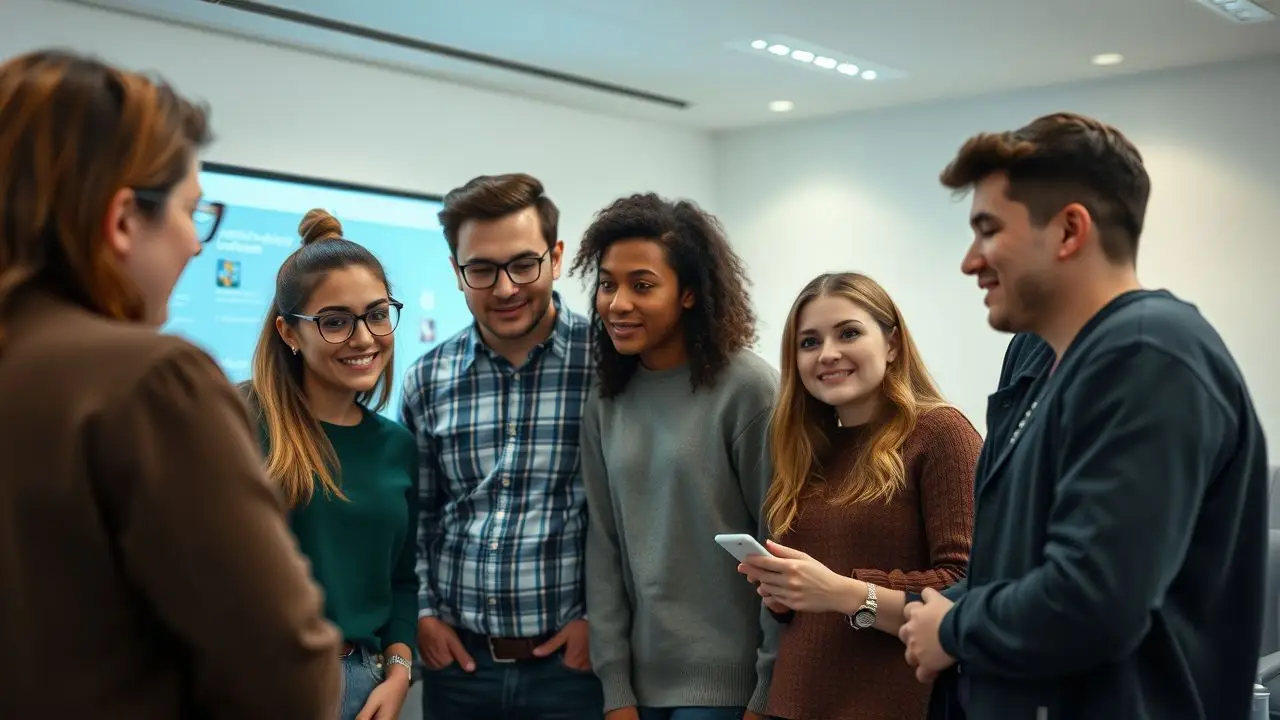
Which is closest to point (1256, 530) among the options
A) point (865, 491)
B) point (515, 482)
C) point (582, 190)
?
point (865, 491)

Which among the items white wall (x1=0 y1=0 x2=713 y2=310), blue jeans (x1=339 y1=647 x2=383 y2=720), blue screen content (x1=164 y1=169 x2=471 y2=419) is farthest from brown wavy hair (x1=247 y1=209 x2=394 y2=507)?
white wall (x1=0 y1=0 x2=713 y2=310)

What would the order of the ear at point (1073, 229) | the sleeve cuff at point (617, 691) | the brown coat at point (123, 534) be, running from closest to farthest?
the brown coat at point (123, 534) < the ear at point (1073, 229) < the sleeve cuff at point (617, 691)

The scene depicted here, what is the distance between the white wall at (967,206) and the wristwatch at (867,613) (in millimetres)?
4511

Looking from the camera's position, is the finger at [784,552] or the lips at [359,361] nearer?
the finger at [784,552]

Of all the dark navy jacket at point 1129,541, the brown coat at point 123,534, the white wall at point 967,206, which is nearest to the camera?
the brown coat at point 123,534

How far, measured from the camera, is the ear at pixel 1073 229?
4.60 feet

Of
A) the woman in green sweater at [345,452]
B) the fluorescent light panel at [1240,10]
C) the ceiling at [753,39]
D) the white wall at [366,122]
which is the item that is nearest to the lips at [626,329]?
the woman in green sweater at [345,452]

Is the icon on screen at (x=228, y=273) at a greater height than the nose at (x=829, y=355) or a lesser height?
greater

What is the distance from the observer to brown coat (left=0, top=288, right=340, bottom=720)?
0.87m

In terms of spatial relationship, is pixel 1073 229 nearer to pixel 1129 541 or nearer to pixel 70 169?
pixel 1129 541

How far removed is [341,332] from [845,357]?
Answer: 90 centimetres

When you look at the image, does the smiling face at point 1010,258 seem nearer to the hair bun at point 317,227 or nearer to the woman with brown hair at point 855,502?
the woman with brown hair at point 855,502

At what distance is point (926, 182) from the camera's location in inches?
262

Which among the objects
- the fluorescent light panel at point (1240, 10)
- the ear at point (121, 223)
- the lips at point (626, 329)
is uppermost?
the fluorescent light panel at point (1240, 10)
